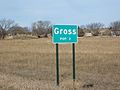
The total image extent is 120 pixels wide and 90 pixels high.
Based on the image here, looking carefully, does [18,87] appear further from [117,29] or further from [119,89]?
[117,29]

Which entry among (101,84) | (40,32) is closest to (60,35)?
(101,84)

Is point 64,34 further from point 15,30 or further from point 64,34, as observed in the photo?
point 15,30

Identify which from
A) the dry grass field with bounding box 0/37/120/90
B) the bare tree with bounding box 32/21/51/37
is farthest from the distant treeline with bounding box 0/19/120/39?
the dry grass field with bounding box 0/37/120/90

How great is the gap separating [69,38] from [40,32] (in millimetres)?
154930

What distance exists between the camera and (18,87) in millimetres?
8500

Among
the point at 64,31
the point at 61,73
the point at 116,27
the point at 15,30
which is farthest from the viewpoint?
the point at 116,27

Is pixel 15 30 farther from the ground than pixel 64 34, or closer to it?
closer to it

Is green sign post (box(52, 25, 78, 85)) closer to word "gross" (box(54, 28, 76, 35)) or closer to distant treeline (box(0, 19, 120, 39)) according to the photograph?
word "gross" (box(54, 28, 76, 35))

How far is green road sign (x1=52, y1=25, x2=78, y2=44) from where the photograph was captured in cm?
956

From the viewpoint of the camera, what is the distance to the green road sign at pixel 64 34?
31.4 feet

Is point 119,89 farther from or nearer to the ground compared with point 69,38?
nearer to the ground

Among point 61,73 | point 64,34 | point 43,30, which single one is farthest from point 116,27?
point 64,34

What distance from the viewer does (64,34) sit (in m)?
9.74

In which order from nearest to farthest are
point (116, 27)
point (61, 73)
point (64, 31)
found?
point (64, 31) → point (61, 73) → point (116, 27)
